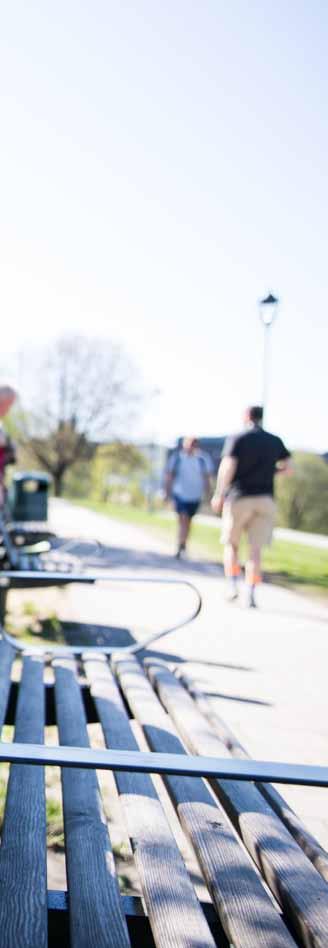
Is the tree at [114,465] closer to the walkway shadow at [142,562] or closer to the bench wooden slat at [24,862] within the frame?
the walkway shadow at [142,562]

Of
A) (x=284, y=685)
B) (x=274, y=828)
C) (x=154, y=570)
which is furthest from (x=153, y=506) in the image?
(x=274, y=828)

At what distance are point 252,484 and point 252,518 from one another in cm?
40

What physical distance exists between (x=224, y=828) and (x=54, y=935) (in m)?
0.45

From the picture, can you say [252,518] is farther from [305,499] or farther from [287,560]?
[305,499]

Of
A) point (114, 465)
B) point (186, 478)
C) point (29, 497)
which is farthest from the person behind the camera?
point (114, 465)

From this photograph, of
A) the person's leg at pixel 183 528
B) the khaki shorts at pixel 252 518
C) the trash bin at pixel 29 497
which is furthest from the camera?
the trash bin at pixel 29 497

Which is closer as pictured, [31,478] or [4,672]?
[4,672]

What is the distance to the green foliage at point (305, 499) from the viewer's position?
33.7 m

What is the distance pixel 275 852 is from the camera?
5.49ft

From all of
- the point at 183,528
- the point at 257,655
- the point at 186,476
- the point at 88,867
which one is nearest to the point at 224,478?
the point at 257,655

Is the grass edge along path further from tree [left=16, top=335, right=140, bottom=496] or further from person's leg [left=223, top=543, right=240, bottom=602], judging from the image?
tree [left=16, top=335, right=140, bottom=496]

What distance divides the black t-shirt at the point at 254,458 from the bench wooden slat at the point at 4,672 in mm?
4358

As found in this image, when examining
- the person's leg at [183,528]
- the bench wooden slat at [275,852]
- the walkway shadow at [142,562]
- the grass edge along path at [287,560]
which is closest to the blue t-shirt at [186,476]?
the person's leg at [183,528]

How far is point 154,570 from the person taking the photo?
1038 cm
